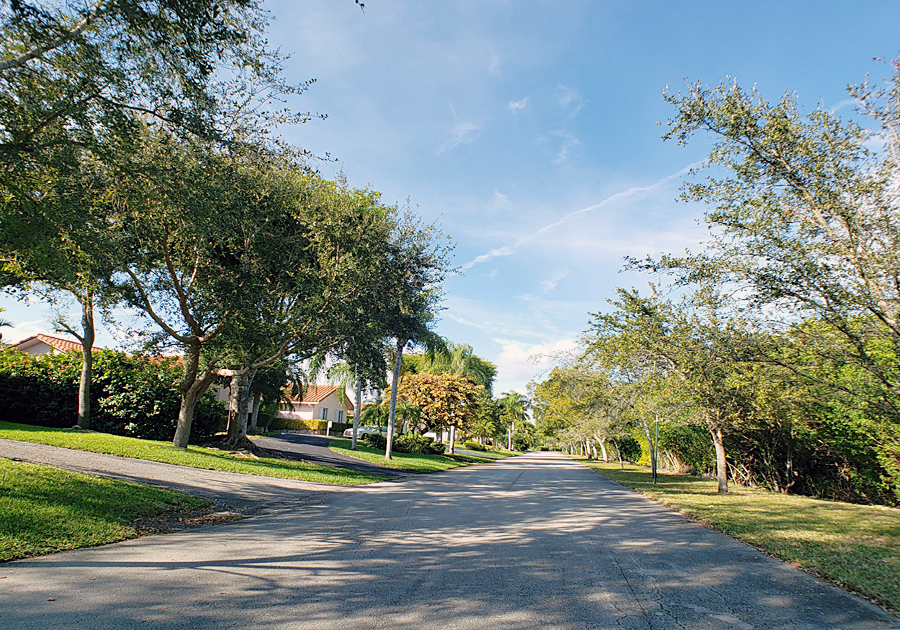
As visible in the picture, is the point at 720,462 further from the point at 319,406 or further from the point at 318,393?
the point at 318,393

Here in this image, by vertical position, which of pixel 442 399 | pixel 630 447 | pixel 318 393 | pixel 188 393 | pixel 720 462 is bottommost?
pixel 630 447

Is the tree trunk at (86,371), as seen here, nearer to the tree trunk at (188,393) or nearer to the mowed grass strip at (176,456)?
the mowed grass strip at (176,456)

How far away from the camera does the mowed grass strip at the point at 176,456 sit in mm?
12359

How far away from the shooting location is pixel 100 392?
692 inches

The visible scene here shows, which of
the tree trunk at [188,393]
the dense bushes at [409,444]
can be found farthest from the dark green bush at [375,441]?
the tree trunk at [188,393]

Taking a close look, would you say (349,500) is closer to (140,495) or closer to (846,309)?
(140,495)

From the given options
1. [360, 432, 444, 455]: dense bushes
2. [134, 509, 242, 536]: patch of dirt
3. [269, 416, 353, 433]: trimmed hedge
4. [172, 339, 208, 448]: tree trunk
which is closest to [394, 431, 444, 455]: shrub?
[360, 432, 444, 455]: dense bushes

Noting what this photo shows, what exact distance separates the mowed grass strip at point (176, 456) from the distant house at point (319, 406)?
41.1m

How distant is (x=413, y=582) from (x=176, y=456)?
11.1m

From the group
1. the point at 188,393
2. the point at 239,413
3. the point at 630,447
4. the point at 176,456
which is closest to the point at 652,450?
the point at 239,413

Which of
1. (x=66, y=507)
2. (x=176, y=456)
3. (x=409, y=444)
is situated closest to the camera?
(x=66, y=507)

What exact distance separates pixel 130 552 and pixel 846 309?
10309mm

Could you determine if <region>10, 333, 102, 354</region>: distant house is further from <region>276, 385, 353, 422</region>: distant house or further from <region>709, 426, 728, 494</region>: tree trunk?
<region>709, 426, 728, 494</region>: tree trunk

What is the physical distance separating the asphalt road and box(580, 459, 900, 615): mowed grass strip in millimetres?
460
